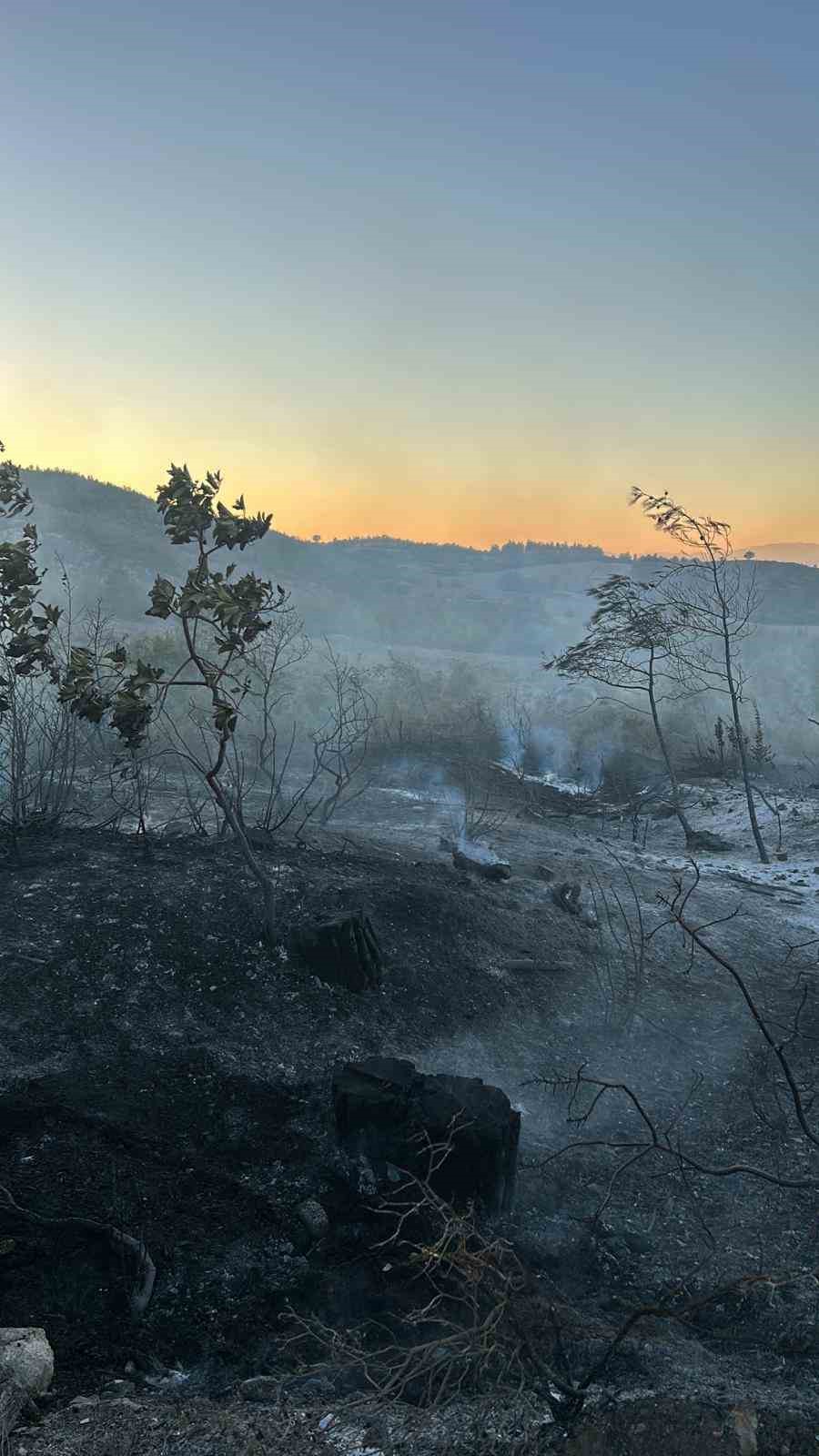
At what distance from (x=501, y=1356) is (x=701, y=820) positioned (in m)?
12.4

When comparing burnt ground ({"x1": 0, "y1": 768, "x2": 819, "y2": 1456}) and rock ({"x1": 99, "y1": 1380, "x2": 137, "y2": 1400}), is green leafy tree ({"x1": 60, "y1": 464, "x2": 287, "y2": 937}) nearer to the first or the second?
burnt ground ({"x1": 0, "y1": 768, "x2": 819, "y2": 1456})

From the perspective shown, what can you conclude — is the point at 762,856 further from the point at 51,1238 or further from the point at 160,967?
the point at 51,1238

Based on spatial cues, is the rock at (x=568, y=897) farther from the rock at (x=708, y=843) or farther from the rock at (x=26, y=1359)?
the rock at (x=26, y=1359)

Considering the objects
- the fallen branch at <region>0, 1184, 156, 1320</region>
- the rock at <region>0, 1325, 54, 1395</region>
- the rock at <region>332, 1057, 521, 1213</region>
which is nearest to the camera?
the rock at <region>0, 1325, 54, 1395</region>

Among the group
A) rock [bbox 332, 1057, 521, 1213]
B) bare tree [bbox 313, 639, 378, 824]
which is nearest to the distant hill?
bare tree [bbox 313, 639, 378, 824]

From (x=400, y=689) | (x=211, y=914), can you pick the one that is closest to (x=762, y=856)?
(x=211, y=914)

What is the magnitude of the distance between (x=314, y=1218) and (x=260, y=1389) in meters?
0.93

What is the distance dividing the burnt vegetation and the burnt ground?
0.07ft

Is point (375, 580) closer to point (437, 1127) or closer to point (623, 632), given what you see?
point (623, 632)

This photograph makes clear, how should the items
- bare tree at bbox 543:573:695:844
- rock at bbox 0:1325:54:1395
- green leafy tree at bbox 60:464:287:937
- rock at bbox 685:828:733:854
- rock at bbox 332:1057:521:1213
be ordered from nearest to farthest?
rock at bbox 0:1325:54:1395 < rock at bbox 332:1057:521:1213 < green leafy tree at bbox 60:464:287:937 < rock at bbox 685:828:733:854 < bare tree at bbox 543:573:695:844

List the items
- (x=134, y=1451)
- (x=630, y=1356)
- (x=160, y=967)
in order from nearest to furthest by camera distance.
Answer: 1. (x=134, y=1451)
2. (x=630, y=1356)
3. (x=160, y=967)

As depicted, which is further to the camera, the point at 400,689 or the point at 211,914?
the point at 400,689

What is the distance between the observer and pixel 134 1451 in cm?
252

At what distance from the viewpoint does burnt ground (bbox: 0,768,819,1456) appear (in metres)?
3.02
